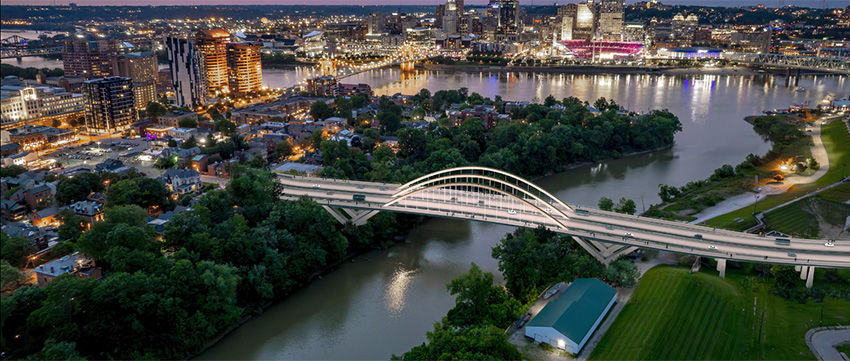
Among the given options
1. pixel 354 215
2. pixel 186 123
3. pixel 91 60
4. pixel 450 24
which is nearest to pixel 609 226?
pixel 354 215

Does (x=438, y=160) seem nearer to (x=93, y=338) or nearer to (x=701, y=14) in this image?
(x=93, y=338)

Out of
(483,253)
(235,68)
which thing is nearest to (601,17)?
(235,68)

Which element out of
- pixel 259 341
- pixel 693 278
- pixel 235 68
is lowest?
pixel 259 341

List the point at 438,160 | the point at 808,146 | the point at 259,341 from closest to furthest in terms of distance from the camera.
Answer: the point at 259,341 < the point at 438,160 < the point at 808,146

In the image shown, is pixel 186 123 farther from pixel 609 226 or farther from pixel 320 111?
pixel 609 226

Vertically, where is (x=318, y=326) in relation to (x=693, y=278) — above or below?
below

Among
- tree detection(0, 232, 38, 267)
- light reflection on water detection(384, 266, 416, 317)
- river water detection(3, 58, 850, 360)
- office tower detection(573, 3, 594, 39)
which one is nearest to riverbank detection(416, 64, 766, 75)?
river water detection(3, 58, 850, 360)

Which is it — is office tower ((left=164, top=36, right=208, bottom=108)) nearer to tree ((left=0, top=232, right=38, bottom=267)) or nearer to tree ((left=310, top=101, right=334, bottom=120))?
tree ((left=310, top=101, right=334, bottom=120))
